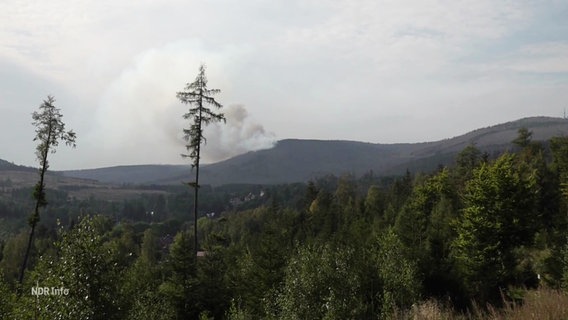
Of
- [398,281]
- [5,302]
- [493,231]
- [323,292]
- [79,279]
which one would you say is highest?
[79,279]

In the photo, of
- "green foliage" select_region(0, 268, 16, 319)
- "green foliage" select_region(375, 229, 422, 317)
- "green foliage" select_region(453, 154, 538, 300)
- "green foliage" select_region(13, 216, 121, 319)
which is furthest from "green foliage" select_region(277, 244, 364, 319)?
"green foliage" select_region(453, 154, 538, 300)

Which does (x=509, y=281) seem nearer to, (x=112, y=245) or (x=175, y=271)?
(x=175, y=271)

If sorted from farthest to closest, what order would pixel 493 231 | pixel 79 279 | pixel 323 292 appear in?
1. pixel 493 231
2. pixel 323 292
3. pixel 79 279

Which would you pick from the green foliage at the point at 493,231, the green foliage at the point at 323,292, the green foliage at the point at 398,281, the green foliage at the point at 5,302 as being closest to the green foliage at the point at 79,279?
the green foliage at the point at 5,302

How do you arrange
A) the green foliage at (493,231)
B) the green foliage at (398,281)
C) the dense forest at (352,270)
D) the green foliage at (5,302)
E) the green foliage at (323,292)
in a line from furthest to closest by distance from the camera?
the green foliage at (493,231) < the green foliage at (398,281) < the green foliage at (5,302) < the green foliage at (323,292) < the dense forest at (352,270)

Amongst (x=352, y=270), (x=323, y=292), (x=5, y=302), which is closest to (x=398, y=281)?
(x=352, y=270)

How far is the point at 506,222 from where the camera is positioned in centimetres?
4350

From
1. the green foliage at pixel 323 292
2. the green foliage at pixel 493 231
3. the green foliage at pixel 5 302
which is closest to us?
the green foliage at pixel 323 292

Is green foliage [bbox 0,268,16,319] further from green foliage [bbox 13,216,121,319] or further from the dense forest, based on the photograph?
green foliage [bbox 13,216,121,319]

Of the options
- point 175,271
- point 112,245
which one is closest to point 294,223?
point 175,271

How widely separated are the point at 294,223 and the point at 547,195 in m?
46.1

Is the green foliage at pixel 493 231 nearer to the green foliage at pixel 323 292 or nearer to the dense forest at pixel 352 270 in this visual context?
the dense forest at pixel 352 270

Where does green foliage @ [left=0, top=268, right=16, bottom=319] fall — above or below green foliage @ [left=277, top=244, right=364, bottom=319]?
below

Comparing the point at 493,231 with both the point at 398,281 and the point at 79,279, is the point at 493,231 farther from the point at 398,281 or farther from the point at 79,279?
the point at 79,279
